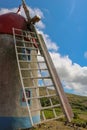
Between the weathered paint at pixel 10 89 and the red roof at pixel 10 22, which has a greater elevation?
the red roof at pixel 10 22

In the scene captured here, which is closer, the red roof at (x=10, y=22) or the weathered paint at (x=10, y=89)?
the weathered paint at (x=10, y=89)

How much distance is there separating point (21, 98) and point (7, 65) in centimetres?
191

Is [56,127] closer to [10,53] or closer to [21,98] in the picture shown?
[21,98]

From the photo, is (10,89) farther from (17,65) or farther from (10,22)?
(10,22)

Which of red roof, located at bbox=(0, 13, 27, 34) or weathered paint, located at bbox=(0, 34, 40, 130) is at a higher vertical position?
red roof, located at bbox=(0, 13, 27, 34)

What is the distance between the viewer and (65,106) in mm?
12148

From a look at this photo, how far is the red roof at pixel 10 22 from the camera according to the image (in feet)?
51.1

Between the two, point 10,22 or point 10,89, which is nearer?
point 10,89

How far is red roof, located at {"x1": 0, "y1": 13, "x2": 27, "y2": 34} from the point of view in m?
15.6

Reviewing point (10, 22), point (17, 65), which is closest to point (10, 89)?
point (17, 65)

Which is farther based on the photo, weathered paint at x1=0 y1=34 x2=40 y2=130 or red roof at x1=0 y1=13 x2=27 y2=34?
red roof at x1=0 y1=13 x2=27 y2=34

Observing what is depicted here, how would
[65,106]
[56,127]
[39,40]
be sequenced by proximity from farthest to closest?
[56,127] < [39,40] < [65,106]

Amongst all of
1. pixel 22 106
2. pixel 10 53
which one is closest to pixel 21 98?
pixel 22 106

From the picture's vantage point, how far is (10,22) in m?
15.8
